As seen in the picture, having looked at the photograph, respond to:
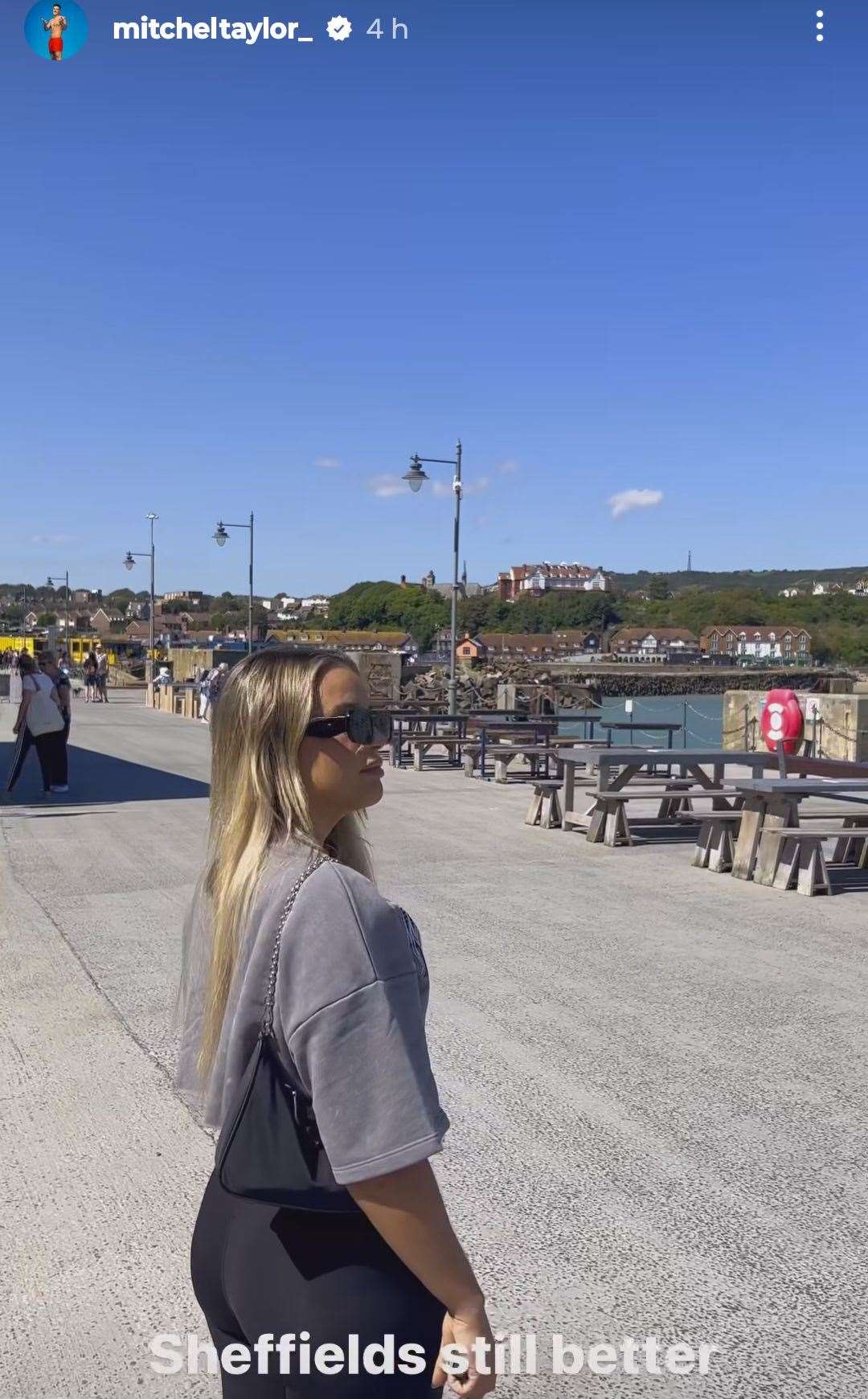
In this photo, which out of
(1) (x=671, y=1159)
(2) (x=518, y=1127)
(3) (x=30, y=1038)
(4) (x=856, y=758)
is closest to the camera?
(1) (x=671, y=1159)

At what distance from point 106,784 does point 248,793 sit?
15.5m

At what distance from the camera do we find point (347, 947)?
1.83 metres

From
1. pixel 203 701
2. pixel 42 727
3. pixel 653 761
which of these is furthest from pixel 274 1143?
pixel 203 701

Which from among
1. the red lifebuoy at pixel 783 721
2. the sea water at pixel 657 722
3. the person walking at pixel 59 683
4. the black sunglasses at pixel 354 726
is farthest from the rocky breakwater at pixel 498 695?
the black sunglasses at pixel 354 726

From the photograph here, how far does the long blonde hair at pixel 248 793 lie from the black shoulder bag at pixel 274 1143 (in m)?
0.17

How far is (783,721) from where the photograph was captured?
1364cm

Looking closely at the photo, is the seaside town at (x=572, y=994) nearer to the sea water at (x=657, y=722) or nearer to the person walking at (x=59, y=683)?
the person walking at (x=59, y=683)

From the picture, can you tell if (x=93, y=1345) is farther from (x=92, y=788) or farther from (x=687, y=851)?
(x=92, y=788)

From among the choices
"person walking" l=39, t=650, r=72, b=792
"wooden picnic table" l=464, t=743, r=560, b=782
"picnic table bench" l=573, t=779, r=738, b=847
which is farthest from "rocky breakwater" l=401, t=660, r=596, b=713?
"picnic table bench" l=573, t=779, r=738, b=847

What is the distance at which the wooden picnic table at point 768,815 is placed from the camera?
9.83 meters

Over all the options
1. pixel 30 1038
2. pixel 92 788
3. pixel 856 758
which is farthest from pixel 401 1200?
pixel 856 758

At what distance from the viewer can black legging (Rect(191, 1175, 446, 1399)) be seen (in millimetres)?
1850

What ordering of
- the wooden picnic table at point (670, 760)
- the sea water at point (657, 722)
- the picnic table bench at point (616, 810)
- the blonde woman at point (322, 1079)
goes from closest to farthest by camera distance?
the blonde woman at point (322, 1079), the wooden picnic table at point (670, 760), the picnic table bench at point (616, 810), the sea water at point (657, 722)

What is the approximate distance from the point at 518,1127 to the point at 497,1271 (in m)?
1.20
